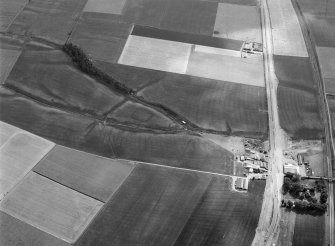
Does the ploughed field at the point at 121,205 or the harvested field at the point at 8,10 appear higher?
the harvested field at the point at 8,10

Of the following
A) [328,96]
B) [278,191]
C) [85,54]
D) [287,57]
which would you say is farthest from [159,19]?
[278,191]

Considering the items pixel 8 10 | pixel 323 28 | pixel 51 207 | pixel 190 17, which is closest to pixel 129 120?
pixel 51 207

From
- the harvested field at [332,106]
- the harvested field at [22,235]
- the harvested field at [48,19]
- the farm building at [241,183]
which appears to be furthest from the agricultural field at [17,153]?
the harvested field at [332,106]

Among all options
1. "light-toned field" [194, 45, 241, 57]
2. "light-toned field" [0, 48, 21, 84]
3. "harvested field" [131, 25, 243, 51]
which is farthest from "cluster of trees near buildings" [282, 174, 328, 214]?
"light-toned field" [0, 48, 21, 84]

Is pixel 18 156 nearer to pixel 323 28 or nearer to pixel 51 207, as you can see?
pixel 51 207

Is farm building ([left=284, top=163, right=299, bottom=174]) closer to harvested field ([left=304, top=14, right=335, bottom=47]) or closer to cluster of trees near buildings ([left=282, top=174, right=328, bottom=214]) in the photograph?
cluster of trees near buildings ([left=282, top=174, right=328, bottom=214])

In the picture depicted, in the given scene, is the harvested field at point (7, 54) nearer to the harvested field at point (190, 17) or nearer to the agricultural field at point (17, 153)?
the agricultural field at point (17, 153)

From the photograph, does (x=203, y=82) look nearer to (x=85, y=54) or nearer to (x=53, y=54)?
(x=85, y=54)
